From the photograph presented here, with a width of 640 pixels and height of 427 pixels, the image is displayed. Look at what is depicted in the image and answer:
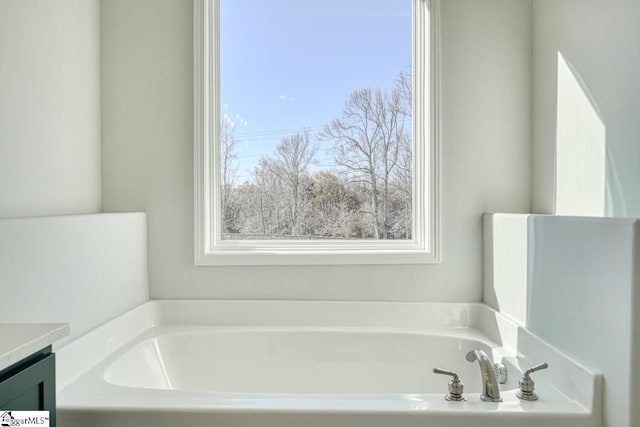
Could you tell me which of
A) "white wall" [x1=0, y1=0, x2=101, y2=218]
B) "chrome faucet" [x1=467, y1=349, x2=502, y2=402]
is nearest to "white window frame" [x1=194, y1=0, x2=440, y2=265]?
"white wall" [x1=0, y1=0, x2=101, y2=218]

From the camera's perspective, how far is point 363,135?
7.80ft

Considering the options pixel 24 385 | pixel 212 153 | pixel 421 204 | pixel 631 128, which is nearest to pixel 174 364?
pixel 212 153

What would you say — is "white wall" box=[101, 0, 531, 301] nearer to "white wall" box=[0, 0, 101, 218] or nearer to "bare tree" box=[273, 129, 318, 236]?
"white wall" box=[0, 0, 101, 218]

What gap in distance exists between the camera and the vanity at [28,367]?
33.5 inches

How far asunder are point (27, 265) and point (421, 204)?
1692mm

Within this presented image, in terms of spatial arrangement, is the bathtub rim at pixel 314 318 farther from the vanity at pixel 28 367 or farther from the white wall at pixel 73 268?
the vanity at pixel 28 367

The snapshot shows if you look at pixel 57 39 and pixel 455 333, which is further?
pixel 455 333

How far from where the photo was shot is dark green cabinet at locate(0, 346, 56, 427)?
0.85 metres

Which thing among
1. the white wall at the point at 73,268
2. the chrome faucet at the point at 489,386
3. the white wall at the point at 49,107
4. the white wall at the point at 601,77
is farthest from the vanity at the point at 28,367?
the white wall at the point at 601,77

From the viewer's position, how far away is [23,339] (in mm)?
931

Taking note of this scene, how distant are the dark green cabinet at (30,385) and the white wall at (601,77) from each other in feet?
5.67

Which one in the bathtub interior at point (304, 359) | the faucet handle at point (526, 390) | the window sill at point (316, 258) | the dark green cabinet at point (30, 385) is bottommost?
the bathtub interior at point (304, 359)

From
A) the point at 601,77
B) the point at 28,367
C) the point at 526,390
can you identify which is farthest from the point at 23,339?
the point at 601,77

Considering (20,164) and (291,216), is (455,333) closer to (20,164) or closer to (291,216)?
(291,216)
